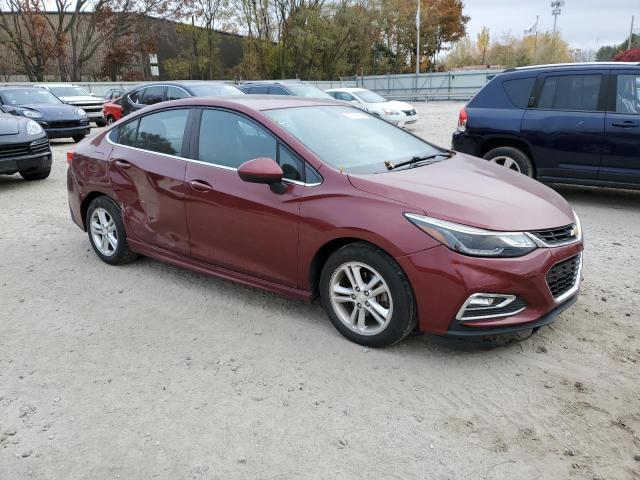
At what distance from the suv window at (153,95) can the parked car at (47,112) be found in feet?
7.69

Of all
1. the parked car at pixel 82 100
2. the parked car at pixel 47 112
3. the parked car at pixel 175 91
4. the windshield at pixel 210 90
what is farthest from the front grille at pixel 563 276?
the parked car at pixel 82 100

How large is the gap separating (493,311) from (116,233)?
3.47m

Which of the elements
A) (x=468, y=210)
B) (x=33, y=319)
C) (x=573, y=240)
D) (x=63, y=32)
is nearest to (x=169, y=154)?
(x=33, y=319)

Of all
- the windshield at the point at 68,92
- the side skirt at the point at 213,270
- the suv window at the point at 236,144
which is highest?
the windshield at the point at 68,92

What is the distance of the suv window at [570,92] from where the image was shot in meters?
7.00

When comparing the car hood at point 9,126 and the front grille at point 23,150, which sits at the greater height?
the car hood at point 9,126

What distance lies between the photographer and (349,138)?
4246 millimetres

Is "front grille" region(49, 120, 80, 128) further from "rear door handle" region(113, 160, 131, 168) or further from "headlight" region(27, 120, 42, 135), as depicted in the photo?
"rear door handle" region(113, 160, 131, 168)

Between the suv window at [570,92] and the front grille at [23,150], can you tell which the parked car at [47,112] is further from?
the suv window at [570,92]

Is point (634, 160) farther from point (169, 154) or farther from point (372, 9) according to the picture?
point (372, 9)

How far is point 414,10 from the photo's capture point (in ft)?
176

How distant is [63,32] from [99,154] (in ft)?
124

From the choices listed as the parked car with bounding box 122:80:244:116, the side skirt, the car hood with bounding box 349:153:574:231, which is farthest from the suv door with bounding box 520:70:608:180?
the parked car with bounding box 122:80:244:116

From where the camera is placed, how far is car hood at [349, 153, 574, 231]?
131 inches
